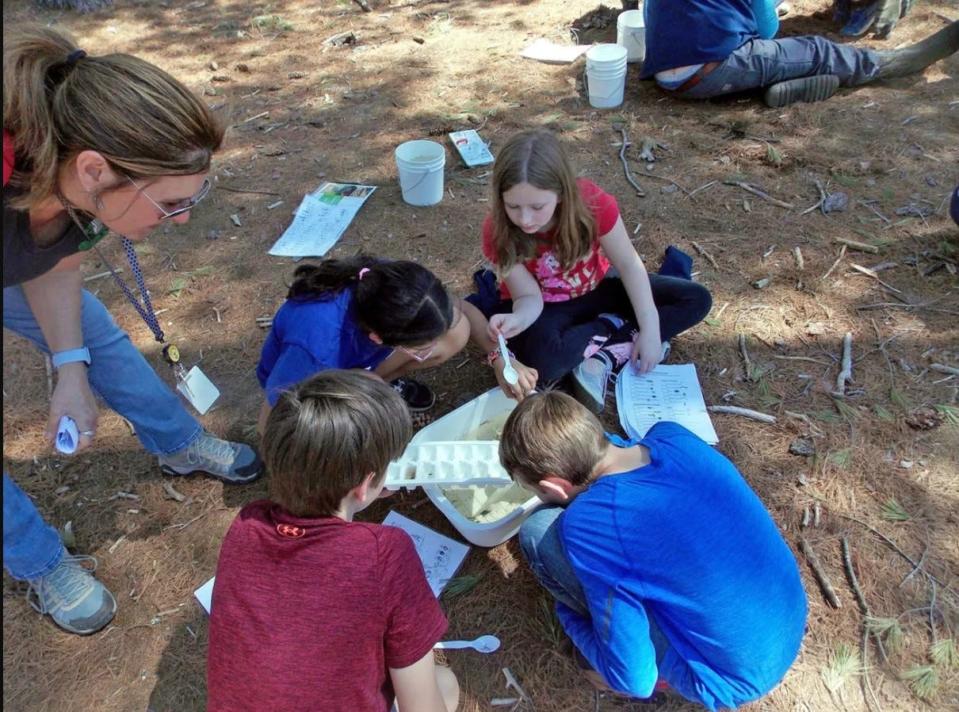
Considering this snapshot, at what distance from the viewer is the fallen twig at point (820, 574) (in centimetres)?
206

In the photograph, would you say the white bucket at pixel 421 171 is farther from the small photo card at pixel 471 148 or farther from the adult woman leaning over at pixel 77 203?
the adult woman leaning over at pixel 77 203

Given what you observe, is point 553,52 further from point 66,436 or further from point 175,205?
point 66,436

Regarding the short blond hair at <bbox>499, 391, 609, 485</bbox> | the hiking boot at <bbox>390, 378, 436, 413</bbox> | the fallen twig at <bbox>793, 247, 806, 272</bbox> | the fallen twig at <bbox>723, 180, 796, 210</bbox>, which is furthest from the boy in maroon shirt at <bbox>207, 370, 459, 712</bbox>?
the fallen twig at <bbox>723, 180, 796, 210</bbox>

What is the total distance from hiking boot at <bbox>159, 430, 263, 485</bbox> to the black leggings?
115cm

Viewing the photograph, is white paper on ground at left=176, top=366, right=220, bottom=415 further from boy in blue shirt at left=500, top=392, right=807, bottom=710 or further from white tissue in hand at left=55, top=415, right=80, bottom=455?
boy in blue shirt at left=500, top=392, right=807, bottom=710

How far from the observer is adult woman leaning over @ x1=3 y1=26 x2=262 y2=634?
144cm

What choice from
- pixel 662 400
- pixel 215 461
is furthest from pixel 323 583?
pixel 662 400

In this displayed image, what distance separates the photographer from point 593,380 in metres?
2.71

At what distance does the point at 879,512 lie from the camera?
2.26m

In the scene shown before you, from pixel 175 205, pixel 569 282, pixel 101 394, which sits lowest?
pixel 569 282

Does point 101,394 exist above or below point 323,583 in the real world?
below

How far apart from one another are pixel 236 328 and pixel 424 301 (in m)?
1.55

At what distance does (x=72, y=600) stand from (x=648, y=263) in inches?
108

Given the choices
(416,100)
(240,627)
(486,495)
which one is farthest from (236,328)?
(416,100)
